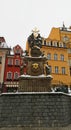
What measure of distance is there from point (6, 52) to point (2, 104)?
2577 centimetres

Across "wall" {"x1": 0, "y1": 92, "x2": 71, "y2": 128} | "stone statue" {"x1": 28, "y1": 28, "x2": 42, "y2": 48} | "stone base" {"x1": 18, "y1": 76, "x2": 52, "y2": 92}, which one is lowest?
"wall" {"x1": 0, "y1": 92, "x2": 71, "y2": 128}

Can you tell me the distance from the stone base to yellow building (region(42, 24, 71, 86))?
24.1 m

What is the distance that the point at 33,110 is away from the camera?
1418 centimetres

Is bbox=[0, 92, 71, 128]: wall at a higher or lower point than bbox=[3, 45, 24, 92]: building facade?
lower

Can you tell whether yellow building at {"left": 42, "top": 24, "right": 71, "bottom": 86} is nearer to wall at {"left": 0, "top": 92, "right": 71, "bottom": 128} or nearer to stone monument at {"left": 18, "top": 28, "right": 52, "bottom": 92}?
stone monument at {"left": 18, "top": 28, "right": 52, "bottom": 92}

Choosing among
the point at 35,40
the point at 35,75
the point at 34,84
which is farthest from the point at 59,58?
the point at 34,84

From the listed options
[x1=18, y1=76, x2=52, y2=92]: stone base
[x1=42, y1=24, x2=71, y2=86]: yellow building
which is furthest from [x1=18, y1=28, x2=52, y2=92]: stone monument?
Result: [x1=42, y1=24, x2=71, y2=86]: yellow building

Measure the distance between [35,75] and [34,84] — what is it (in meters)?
0.95

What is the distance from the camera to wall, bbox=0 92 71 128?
13781 mm

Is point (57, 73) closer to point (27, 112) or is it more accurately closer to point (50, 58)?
point (50, 58)

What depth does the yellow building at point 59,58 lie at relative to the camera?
134ft

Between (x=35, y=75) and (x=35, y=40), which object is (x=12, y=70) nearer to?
(x=35, y=40)

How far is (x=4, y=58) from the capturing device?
3900 centimetres

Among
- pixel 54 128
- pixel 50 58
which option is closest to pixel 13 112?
pixel 54 128
